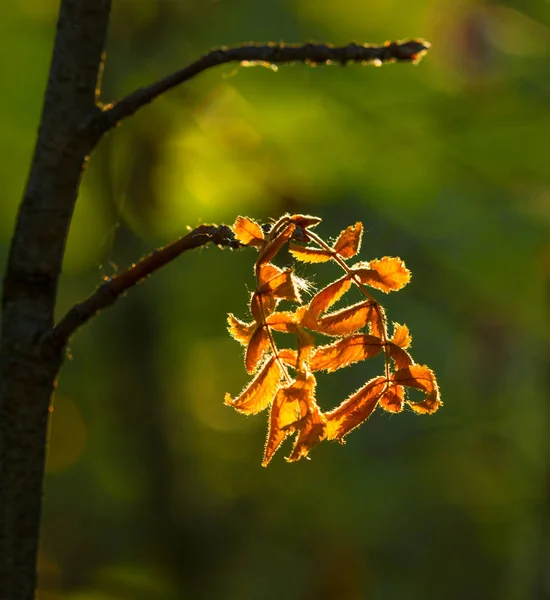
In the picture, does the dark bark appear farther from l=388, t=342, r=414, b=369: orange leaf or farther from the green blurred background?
the green blurred background

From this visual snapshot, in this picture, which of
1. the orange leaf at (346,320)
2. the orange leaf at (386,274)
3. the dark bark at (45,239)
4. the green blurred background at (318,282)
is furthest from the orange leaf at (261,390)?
the green blurred background at (318,282)

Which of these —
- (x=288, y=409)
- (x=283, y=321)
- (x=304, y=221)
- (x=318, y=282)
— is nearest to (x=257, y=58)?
(x=304, y=221)

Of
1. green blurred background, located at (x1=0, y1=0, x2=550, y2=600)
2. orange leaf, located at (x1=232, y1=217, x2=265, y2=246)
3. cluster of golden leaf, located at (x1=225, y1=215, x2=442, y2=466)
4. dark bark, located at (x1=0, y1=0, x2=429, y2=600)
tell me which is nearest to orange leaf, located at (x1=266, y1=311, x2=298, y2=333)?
cluster of golden leaf, located at (x1=225, y1=215, x2=442, y2=466)

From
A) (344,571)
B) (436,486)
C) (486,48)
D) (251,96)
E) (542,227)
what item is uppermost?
(486,48)

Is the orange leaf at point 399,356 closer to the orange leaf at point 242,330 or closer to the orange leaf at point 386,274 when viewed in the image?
the orange leaf at point 386,274

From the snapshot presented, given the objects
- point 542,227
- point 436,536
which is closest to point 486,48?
point 542,227

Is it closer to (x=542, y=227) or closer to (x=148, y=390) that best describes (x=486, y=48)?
(x=542, y=227)

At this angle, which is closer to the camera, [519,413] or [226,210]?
[226,210]
